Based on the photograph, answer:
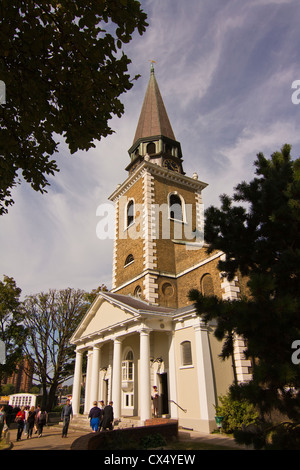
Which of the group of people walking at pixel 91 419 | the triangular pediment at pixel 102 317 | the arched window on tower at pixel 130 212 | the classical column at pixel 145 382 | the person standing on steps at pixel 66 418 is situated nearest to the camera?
the group of people walking at pixel 91 419

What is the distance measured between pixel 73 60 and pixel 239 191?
14.4 ft

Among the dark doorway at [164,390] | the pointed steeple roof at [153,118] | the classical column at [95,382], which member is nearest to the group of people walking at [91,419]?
the classical column at [95,382]

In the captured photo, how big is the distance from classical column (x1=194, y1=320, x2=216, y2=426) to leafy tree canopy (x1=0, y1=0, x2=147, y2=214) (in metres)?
11.3

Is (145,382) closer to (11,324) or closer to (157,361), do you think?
(157,361)

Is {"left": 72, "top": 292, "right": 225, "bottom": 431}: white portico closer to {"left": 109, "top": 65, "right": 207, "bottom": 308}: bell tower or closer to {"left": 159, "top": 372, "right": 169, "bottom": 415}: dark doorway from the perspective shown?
{"left": 159, "top": 372, "right": 169, "bottom": 415}: dark doorway

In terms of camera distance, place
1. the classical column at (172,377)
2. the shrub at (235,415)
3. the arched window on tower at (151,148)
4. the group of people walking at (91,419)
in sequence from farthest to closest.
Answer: the arched window on tower at (151,148) → the classical column at (172,377) → the shrub at (235,415) → the group of people walking at (91,419)

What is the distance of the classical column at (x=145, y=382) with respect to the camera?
1390 cm

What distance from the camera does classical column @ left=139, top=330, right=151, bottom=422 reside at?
1390cm

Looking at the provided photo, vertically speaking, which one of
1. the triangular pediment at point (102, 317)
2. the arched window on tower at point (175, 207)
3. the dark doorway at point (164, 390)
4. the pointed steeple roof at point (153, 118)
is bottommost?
the dark doorway at point (164, 390)

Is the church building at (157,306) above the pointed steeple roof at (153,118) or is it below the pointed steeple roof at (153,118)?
below

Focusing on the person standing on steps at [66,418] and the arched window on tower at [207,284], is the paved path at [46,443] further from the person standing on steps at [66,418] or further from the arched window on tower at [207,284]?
the arched window on tower at [207,284]

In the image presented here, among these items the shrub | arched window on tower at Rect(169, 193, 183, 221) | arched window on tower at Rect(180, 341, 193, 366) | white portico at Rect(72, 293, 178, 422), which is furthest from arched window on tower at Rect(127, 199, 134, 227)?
the shrub

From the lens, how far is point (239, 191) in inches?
290

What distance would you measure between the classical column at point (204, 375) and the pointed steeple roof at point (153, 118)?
19301 millimetres
